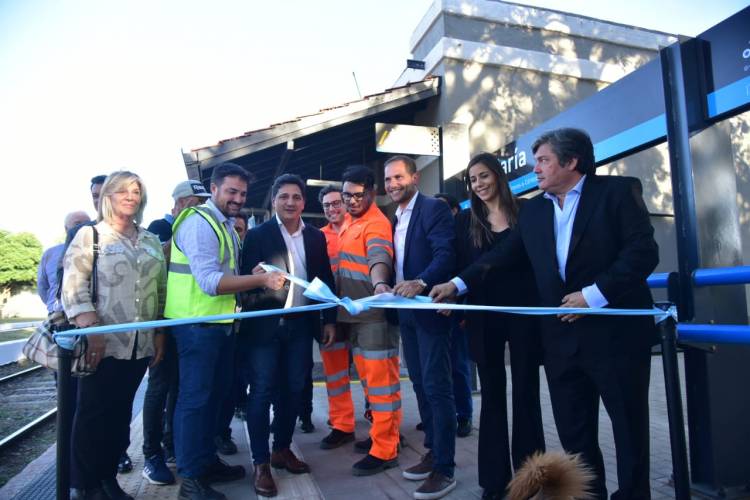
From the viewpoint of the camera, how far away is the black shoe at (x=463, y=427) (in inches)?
167

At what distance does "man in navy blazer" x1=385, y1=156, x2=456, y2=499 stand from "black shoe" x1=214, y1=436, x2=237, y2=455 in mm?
1629

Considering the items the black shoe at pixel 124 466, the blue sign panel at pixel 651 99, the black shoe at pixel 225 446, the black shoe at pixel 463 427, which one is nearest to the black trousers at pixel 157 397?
the black shoe at pixel 124 466

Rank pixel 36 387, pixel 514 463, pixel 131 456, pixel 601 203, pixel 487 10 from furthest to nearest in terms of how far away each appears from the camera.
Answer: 1. pixel 36 387
2. pixel 487 10
3. pixel 131 456
4. pixel 514 463
5. pixel 601 203

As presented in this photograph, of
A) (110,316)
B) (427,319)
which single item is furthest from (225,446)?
(427,319)

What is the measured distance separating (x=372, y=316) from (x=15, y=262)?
49714mm

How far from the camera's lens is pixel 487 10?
869cm

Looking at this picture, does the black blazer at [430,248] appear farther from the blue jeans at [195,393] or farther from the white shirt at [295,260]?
the blue jeans at [195,393]

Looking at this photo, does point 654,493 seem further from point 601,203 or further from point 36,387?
point 36,387

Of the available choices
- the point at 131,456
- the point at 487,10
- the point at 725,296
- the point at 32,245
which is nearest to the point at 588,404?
the point at 725,296

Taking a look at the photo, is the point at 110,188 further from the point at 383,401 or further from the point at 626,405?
the point at 626,405

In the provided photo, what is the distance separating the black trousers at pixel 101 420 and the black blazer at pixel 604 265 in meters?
2.49

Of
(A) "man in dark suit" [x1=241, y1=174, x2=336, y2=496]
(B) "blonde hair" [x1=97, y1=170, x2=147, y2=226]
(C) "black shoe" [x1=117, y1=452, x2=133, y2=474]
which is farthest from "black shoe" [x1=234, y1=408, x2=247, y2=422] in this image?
(B) "blonde hair" [x1=97, y1=170, x2=147, y2=226]

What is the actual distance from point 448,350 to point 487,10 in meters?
7.56

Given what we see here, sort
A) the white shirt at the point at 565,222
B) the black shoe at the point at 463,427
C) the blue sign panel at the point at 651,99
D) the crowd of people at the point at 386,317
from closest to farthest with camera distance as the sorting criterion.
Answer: the crowd of people at the point at 386,317 → the white shirt at the point at 565,222 → the blue sign panel at the point at 651,99 → the black shoe at the point at 463,427
